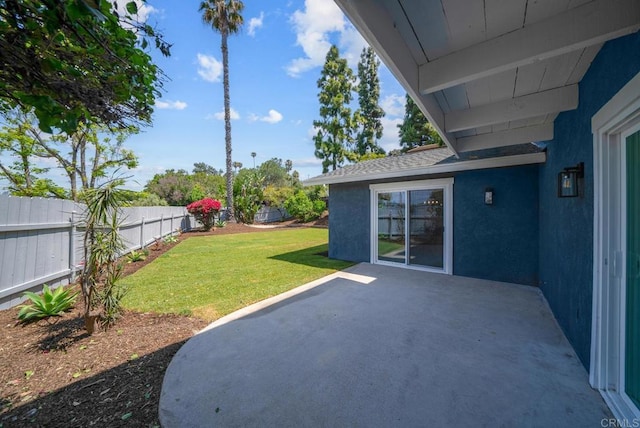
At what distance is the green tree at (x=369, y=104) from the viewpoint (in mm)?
25719

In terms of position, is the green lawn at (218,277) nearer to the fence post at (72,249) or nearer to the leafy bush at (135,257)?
the leafy bush at (135,257)

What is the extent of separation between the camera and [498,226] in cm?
546

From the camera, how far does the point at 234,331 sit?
11.1ft

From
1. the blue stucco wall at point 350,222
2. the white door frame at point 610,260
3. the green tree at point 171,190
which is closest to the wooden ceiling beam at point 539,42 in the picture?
the white door frame at point 610,260

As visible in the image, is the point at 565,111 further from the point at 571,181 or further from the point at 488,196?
the point at 488,196

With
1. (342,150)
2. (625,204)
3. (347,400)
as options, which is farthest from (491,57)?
(342,150)

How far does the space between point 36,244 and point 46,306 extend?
59.6 inches

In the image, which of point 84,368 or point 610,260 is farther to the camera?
point 84,368

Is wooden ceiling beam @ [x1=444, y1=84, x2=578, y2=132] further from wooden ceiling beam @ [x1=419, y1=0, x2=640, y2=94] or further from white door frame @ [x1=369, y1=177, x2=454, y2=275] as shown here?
white door frame @ [x1=369, y1=177, x2=454, y2=275]

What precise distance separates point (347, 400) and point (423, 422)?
595mm

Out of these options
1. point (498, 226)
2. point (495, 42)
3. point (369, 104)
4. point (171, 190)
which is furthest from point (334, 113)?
point (495, 42)

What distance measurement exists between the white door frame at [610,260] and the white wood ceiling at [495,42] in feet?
1.93

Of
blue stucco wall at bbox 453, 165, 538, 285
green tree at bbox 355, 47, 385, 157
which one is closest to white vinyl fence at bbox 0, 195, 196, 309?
blue stucco wall at bbox 453, 165, 538, 285

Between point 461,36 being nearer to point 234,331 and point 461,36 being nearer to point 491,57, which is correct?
point 491,57
